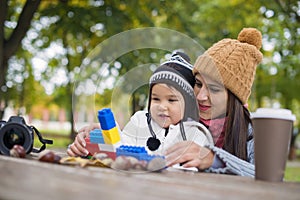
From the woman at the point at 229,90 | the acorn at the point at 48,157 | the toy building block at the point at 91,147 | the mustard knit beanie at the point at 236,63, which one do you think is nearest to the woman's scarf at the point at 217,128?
the woman at the point at 229,90

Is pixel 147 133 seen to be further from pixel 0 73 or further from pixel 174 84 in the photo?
pixel 0 73

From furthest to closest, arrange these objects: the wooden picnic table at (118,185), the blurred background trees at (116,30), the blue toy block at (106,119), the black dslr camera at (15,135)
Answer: the blurred background trees at (116,30)
the black dslr camera at (15,135)
the blue toy block at (106,119)
the wooden picnic table at (118,185)

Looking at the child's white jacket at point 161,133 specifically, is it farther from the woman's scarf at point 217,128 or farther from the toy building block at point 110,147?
the woman's scarf at point 217,128

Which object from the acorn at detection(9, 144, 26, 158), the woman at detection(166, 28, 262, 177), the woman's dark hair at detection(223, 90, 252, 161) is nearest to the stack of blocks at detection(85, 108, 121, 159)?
the acorn at detection(9, 144, 26, 158)

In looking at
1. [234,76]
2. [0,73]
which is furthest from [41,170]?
[0,73]

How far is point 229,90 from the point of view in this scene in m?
1.70

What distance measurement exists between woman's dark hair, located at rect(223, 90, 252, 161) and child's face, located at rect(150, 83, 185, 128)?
35 centimetres

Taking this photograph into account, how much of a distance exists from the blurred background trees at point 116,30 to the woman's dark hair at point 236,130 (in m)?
0.29

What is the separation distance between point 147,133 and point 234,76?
497 millimetres

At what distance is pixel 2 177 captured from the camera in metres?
0.97

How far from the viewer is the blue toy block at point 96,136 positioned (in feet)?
4.21

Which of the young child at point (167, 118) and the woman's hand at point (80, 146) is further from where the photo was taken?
the woman's hand at point (80, 146)

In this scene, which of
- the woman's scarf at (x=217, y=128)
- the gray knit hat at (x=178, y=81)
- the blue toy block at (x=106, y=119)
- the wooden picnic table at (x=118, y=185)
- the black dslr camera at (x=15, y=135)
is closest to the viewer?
the wooden picnic table at (x=118, y=185)

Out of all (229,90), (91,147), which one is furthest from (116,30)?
(91,147)
